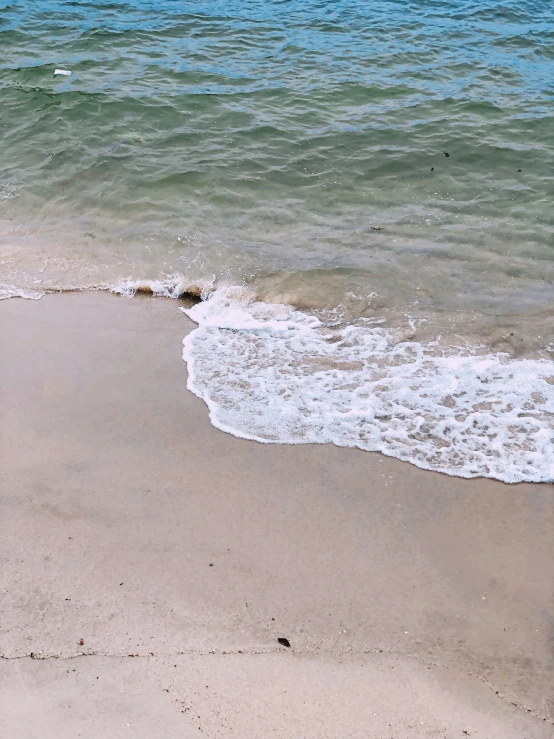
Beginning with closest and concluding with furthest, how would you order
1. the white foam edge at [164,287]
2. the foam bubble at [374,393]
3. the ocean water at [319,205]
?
the foam bubble at [374,393] < the ocean water at [319,205] < the white foam edge at [164,287]

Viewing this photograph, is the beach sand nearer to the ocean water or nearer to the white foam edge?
the ocean water

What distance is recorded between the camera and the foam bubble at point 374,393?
13.8ft

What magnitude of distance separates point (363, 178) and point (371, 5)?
296 inches

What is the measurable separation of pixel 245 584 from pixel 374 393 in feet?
5.91

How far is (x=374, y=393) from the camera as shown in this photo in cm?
466

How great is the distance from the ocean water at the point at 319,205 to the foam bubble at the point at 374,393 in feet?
0.05

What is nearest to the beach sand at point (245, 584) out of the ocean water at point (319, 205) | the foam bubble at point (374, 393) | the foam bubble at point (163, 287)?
the foam bubble at point (374, 393)

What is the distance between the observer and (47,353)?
498cm

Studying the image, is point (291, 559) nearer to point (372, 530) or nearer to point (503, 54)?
point (372, 530)

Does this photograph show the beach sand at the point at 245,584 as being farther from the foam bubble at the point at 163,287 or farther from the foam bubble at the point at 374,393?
the foam bubble at the point at 163,287

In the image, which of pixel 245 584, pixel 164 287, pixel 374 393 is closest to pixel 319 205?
pixel 164 287

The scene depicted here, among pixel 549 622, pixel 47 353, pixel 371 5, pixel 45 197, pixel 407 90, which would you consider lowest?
pixel 549 622

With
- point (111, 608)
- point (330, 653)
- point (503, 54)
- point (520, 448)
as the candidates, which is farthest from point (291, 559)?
point (503, 54)

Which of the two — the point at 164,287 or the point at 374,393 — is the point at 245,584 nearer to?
the point at 374,393
